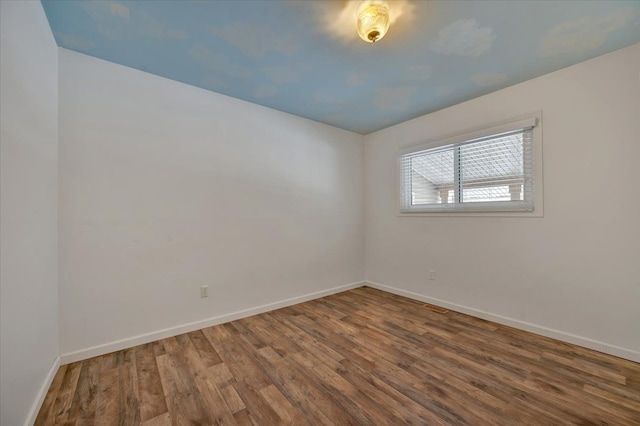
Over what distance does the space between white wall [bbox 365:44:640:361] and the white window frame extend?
2.3 inches

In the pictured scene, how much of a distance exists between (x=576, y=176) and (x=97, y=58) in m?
4.27

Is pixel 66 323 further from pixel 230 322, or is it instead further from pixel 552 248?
pixel 552 248

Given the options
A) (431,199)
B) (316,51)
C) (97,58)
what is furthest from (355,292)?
(97,58)

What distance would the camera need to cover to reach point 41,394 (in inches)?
59.9

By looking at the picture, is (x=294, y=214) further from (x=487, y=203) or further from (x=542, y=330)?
(x=542, y=330)

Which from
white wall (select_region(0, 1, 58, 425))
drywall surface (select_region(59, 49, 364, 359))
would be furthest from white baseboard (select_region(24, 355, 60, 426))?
drywall surface (select_region(59, 49, 364, 359))

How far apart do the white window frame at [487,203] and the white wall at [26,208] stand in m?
3.58

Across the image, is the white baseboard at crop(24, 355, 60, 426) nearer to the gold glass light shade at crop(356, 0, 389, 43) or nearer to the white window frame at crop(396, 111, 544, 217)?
the gold glass light shade at crop(356, 0, 389, 43)

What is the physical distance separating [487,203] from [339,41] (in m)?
2.28

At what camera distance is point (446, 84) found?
2510 mm

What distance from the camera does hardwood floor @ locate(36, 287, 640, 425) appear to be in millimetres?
1431

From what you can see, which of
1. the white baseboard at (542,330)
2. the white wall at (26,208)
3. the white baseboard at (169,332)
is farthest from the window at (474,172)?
the white wall at (26,208)

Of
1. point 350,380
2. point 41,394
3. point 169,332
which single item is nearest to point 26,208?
point 41,394

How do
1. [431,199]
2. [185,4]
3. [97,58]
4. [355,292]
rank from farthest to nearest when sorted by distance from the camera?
[355,292] < [431,199] < [97,58] < [185,4]
